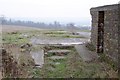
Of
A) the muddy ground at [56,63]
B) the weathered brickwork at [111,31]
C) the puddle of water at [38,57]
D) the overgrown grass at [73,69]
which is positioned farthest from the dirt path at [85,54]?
the puddle of water at [38,57]

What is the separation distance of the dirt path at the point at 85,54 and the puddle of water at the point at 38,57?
126 centimetres

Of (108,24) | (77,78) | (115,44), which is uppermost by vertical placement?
(108,24)

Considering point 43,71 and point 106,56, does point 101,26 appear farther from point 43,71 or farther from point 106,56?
point 43,71

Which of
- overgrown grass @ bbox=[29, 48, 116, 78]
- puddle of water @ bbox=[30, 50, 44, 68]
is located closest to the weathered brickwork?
→ overgrown grass @ bbox=[29, 48, 116, 78]

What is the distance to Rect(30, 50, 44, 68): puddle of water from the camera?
7.26 meters

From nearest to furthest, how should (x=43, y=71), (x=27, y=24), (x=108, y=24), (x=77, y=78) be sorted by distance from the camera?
1. (x=77, y=78)
2. (x=43, y=71)
3. (x=108, y=24)
4. (x=27, y=24)

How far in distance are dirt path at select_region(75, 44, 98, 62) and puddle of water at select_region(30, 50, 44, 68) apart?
126 centimetres

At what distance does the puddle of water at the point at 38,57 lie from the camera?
7.26 metres

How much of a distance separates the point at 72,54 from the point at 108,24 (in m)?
1.83

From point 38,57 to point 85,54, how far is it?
1.55m

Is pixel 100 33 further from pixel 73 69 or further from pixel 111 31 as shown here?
pixel 73 69

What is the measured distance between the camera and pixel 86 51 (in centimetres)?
885

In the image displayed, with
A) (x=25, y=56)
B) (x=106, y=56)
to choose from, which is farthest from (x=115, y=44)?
(x=25, y=56)

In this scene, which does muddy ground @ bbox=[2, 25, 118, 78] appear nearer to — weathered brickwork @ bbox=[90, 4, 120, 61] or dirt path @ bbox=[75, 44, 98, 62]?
dirt path @ bbox=[75, 44, 98, 62]
